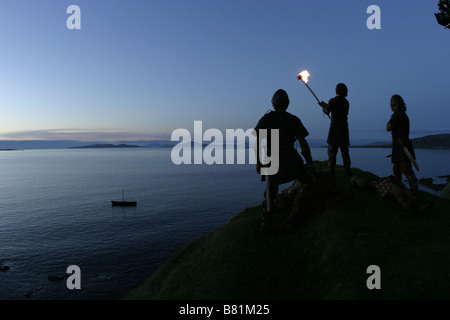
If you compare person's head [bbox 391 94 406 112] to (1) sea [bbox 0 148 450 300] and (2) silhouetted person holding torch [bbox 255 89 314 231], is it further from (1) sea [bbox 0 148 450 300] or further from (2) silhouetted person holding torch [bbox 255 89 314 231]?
(1) sea [bbox 0 148 450 300]

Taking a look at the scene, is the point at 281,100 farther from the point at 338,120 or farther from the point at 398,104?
the point at 398,104

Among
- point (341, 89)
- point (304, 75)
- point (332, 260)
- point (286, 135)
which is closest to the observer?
point (332, 260)

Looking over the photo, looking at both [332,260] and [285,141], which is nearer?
[332,260]

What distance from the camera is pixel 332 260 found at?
27.9ft

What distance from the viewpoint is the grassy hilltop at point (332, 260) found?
7.23 metres

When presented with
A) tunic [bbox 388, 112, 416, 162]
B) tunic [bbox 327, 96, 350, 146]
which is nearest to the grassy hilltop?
tunic [bbox 388, 112, 416, 162]

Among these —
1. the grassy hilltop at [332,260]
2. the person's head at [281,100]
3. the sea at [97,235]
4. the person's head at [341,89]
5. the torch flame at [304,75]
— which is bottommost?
the sea at [97,235]

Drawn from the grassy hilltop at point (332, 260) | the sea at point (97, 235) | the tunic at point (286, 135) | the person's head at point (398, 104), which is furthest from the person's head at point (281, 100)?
the sea at point (97, 235)

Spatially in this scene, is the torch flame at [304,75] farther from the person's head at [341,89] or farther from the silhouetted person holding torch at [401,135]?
the silhouetted person holding torch at [401,135]

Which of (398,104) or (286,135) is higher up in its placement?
(398,104)

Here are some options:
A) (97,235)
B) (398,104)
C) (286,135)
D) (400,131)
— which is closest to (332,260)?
(286,135)
